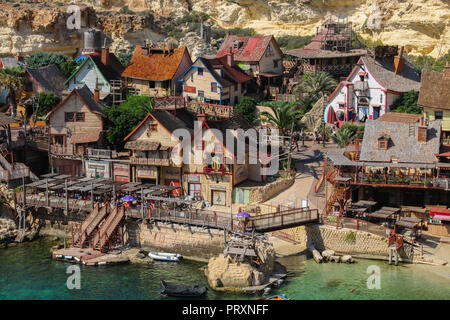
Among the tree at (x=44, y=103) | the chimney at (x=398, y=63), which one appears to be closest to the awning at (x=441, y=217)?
the chimney at (x=398, y=63)

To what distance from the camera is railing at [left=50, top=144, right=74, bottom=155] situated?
6931 centimetres

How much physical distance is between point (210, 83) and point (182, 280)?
32624 mm

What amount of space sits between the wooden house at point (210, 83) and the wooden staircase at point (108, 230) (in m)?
24.0

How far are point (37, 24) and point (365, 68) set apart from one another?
5546cm

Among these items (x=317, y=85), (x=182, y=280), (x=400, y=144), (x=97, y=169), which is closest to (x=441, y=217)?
(x=400, y=144)

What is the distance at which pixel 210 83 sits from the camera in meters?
79.1

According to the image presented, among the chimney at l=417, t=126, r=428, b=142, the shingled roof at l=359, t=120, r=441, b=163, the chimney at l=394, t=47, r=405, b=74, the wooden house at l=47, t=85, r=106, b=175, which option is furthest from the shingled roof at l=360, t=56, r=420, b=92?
the wooden house at l=47, t=85, r=106, b=175

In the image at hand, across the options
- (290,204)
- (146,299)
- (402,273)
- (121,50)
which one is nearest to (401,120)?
(290,204)

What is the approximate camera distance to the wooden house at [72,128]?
228 feet

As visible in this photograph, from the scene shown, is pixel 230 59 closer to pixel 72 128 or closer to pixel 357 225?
pixel 72 128

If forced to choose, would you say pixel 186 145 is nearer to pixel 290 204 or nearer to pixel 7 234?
pixel 290 204

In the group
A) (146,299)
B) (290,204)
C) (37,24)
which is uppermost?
(37,24)

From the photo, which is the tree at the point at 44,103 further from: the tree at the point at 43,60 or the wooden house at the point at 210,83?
the tree at the point at 43,60

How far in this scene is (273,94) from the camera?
283 ft
